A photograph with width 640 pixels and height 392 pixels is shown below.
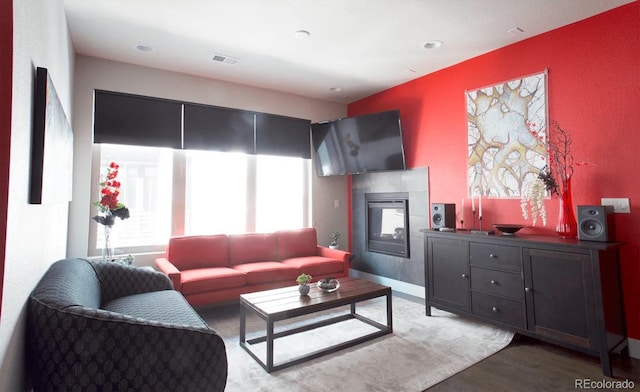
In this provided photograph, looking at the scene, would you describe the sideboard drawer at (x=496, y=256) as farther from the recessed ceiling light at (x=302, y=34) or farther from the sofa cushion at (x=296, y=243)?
the recessed ceiling light at (x=302, y=34)

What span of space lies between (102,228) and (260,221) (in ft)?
6.24

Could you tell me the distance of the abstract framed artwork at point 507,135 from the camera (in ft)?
10.4

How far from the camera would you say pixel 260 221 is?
4703 mm

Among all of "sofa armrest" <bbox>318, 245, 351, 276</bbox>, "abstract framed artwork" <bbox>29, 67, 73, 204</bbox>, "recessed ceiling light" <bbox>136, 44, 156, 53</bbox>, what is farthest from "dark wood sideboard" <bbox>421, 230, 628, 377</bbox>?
"recessed ceiling light" <bbox>136, 44, 156, 53</bbox>

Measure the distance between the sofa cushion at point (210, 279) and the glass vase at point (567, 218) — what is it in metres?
3.09

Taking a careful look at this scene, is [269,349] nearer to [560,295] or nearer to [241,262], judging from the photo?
[241,262]

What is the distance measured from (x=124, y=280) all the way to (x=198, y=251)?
1151 mm

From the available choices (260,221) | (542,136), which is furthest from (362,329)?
(542,136)

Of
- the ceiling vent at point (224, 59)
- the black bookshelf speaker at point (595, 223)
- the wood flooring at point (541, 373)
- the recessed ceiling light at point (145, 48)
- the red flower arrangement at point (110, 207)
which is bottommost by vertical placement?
the wood flooring at point (541, 373)

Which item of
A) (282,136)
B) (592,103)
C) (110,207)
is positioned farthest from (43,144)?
(592,103)

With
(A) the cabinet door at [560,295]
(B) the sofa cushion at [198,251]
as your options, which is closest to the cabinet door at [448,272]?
(A) the cabinet door at [560,295]

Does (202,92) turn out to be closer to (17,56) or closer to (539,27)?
(17,56)

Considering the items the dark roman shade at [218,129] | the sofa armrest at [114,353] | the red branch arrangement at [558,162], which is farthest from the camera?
the dark roman shade at [218,129]

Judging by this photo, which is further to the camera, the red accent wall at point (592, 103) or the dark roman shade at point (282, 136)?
the dark roman shade at point (282, 136)
